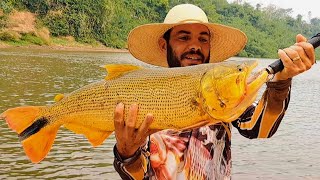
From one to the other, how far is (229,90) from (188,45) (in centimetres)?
102

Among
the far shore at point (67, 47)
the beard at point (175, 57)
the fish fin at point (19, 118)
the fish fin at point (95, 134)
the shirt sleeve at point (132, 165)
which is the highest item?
the beard at point (175, 57)

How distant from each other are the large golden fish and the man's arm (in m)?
0.18

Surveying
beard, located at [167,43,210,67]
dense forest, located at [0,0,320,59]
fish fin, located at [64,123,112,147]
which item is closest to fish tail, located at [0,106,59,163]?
fish fin, located at [64,123,112,147]

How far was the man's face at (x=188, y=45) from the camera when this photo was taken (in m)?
3.08

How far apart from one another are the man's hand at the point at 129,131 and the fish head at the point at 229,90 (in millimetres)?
318

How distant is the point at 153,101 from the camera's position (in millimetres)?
2240

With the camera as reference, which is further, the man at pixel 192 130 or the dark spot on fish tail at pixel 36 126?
the dark spot on fish tail at pixel 36 126

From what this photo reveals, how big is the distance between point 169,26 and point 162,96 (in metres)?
1.14

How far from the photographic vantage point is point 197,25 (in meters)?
3.22

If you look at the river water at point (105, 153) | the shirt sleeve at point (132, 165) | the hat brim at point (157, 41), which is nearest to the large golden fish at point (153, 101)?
the shirt sleeve at point (132, 165)

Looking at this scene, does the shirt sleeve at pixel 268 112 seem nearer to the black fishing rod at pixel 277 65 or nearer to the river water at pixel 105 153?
the black fishing rod at pixel 277 65

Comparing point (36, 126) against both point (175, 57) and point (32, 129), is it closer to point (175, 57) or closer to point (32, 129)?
point (32, 129)

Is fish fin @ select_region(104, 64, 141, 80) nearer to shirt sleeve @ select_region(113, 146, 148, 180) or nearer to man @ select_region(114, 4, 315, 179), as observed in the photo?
man @ select_region(114, 4, 315, 179)

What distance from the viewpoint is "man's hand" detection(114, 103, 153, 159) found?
2.24m
